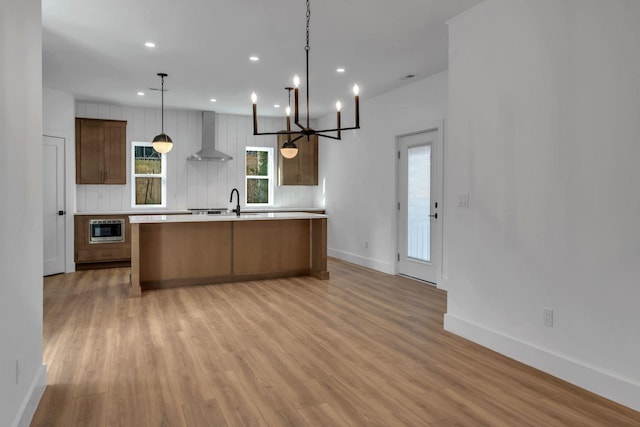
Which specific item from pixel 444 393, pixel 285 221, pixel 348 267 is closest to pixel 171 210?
pixel 285 221

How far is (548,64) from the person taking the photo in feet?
9.91

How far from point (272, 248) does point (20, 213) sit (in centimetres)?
416

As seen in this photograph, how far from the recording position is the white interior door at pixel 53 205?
21.6 feet

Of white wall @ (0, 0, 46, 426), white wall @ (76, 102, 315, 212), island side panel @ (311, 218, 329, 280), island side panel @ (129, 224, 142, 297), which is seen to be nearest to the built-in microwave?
white wall @ (76, 102, 315, 212)

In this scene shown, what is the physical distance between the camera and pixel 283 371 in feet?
9.79

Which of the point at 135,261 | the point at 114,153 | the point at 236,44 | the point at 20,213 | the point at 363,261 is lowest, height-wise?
the point at 363,261

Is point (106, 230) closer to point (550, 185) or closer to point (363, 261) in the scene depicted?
point (363, 261)

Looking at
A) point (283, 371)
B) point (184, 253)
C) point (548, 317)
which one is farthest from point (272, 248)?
point (548, 317)

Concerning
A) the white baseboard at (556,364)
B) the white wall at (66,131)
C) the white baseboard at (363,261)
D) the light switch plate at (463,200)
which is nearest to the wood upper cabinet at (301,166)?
the white baseboard at (363,261)

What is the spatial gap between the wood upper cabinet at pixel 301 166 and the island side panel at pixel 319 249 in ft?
7.84

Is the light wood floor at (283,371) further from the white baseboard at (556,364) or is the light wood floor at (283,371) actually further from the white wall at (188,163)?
the white wall at (188,163)

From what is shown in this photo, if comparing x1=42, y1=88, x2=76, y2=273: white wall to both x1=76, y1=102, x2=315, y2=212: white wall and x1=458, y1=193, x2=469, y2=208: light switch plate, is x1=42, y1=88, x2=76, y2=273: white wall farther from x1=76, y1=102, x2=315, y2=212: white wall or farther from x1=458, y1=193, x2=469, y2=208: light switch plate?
x1=458, y1=193, x2=469, y2=208: light switch plate

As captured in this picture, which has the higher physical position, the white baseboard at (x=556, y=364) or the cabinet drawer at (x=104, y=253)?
the cabinet drawer at (x=104, y=253)

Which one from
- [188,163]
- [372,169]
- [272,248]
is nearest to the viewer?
[272,248]
